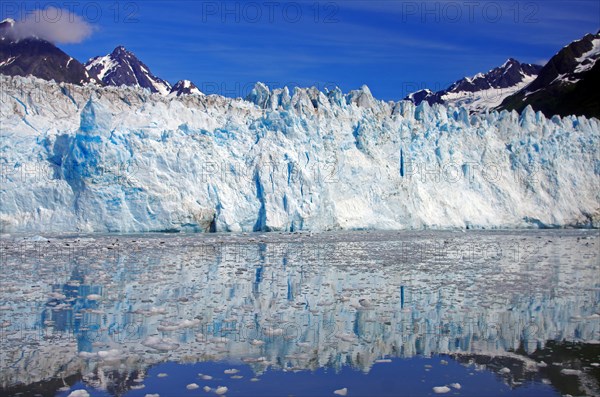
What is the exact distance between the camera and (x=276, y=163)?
848 inches

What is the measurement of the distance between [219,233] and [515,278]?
12587mm

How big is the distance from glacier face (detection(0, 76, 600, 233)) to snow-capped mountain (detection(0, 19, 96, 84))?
5052 centimetres

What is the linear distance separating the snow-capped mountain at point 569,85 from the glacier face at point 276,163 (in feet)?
138

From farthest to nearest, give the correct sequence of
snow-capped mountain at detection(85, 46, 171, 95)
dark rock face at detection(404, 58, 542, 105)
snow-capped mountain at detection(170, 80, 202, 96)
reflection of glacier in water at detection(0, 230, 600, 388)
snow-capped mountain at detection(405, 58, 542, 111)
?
1. dark rock face at detection(404, 58, 542, 105)
2. snow-capped mountain at detection(405, 58, 542, 111)
3. snow-capped mountain at detection(85, 46, 171, 95)
4. snow-capped mountain at detection(170, 80, 202, 96)
5. reflection of glacier in water at detection(0, 230, 600, 388)

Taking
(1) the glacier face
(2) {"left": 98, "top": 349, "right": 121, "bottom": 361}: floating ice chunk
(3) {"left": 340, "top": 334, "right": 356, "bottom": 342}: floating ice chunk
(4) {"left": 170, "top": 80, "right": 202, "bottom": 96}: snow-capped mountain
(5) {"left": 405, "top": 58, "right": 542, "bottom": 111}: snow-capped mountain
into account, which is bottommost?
(2) {"left": 98, "top": 349, "right": 121, "bottom": 361}: floating ice chunk

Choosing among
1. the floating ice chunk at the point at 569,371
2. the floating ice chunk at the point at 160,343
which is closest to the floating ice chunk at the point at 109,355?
the floating ice chunk at the point at 160,343

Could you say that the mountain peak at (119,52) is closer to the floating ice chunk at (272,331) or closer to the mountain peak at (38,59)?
the mountain peak at (38,59)

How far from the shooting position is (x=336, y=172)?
22953 mm

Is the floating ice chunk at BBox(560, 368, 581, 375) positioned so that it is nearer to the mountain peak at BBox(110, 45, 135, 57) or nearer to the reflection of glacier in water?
the reflection of glacier in water

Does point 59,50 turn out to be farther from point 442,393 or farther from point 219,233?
point 442,393

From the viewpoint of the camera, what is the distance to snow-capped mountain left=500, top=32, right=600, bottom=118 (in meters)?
69.0

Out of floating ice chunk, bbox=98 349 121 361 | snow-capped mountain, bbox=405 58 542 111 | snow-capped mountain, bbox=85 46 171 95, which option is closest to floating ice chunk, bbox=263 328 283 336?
floating ice chunk, bbox=98 349 121 361

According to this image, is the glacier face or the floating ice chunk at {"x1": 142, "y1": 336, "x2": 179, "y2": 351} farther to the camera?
the glacier face

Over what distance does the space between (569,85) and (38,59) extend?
66391 mm
